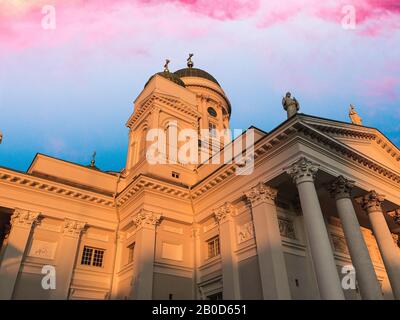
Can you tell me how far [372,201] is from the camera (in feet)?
57.5

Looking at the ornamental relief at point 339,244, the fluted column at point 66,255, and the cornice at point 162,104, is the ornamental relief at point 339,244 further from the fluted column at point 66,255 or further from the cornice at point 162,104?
the fluted column at point 66,255

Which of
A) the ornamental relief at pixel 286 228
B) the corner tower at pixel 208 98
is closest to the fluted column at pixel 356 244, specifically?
the ornamental relief at pixel 286 228

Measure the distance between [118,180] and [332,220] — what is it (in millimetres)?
14012

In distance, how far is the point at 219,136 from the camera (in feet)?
109

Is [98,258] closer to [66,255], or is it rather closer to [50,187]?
[66,255]

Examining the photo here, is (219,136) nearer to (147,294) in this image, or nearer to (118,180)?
(118,180)

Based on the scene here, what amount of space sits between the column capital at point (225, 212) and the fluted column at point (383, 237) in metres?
7.17

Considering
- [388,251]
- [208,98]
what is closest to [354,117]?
[388,251]

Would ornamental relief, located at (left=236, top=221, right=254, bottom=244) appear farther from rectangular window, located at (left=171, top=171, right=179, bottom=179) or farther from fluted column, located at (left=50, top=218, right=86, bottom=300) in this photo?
fluted column, located at (left=50, top=218, right=86, bottom=300)

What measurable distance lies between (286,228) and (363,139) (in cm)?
785

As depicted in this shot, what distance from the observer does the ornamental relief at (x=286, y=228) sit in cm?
1596

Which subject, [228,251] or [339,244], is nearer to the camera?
[228,251]

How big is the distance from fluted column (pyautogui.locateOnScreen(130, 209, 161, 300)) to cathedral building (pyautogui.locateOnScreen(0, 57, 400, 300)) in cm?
5

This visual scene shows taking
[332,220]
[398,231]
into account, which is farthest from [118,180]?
[398,231]
